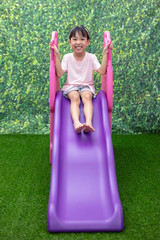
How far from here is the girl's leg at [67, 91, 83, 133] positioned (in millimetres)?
2463

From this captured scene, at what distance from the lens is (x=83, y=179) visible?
2.27 metres

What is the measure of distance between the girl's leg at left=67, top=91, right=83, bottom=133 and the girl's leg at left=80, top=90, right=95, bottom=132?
5 cm

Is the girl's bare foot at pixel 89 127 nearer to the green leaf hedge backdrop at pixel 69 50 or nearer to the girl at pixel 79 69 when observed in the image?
the girl at pixel 79 69

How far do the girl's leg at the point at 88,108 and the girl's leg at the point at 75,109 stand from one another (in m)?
0.05

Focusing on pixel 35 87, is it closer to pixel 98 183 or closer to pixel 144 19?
pixel 144 19

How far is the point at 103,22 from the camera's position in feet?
13.2

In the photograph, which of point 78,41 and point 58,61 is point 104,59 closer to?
point 78,41

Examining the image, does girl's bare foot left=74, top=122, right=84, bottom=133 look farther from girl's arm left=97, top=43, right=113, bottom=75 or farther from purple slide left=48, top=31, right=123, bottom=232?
girl's arm left=97, top=43, right=113, bottom=75

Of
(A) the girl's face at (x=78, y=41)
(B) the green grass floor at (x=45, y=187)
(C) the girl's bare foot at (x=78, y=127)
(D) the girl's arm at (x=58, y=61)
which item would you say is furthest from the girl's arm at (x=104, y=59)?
(B) the green grass floor at (x=45, y=187)

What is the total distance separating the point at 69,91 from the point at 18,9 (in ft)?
5.95

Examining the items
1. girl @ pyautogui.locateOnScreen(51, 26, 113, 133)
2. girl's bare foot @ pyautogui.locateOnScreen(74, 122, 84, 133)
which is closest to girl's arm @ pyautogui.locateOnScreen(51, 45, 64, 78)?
girl @ pyautogui.locateOnScreen(51, 26, 113, 133)

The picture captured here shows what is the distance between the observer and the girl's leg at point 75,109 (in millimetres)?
2463

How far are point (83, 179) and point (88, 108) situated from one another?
0.68m

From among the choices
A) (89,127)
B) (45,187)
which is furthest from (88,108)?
(45,187)
